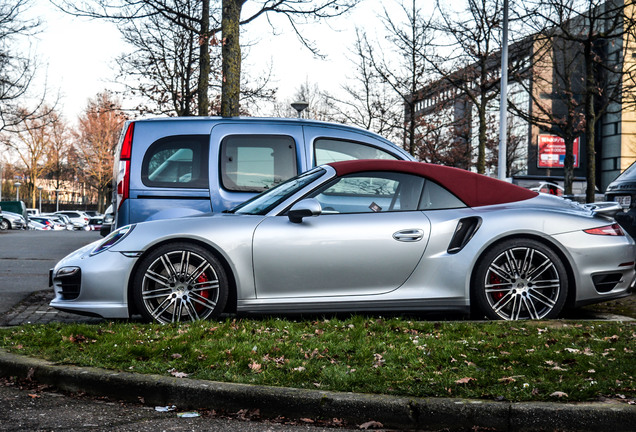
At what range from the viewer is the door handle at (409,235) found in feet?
18.6

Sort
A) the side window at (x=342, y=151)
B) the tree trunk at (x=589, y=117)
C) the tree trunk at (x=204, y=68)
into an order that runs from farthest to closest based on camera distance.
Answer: the tree trunk at (x=204, y=68) < the tree trunk at (x=589, y=117) < the side window at (x=342, y=151)

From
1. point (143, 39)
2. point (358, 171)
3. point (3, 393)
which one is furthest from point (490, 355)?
point (143, 39)

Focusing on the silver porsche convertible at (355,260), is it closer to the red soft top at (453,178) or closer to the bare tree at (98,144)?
the red soft top at (453,178)

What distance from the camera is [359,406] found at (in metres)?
3.60

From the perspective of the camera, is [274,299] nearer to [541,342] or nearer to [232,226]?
[232,226]

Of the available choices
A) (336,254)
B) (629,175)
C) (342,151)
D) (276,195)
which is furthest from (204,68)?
(336,254)

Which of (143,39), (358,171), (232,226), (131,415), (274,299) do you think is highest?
(143,39)

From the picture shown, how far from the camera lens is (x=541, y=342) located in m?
4.82

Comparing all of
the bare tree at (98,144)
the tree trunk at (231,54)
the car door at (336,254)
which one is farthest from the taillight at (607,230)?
the bare tree at (98,144)

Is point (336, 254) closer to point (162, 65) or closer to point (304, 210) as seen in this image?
point (304, 210)

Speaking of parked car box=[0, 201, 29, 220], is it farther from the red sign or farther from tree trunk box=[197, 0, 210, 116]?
the red sign

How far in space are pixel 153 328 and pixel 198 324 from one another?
32 cm

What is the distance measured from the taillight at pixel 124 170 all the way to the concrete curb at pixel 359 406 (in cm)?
344

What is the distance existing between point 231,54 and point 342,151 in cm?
622
